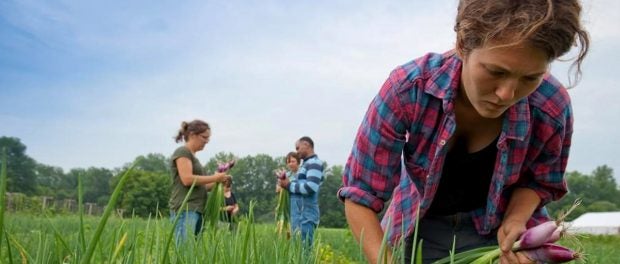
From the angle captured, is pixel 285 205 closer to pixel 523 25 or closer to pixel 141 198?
pixel 523 25

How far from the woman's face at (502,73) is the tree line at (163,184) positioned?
0.43 meters

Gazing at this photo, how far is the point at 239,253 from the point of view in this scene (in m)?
1.27

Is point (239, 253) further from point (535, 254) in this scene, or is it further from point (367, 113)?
point (535, 254)

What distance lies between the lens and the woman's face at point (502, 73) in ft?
3.84

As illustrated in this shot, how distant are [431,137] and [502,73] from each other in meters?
0.38

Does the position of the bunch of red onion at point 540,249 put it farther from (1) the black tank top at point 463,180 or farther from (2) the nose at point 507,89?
(1) the black tank top at point 463,180

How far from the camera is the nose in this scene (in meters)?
1.18

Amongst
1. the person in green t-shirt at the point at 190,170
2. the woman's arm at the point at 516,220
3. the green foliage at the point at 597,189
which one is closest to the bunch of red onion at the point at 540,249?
the woman's arm at the point at 516,220

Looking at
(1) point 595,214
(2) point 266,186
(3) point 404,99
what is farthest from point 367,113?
(1) point 595,214

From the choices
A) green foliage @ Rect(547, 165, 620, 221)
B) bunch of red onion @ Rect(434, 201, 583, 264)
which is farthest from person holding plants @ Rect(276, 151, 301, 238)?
green foliage @ Rect(547, 165, 620, 221)

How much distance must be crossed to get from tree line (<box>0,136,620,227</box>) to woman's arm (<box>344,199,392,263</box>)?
0.25m

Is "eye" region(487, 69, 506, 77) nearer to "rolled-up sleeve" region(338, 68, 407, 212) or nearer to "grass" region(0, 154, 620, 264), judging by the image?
"rolled-up sleeve" region(338, 68, 407, 212)

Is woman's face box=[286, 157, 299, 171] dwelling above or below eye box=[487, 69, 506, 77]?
above

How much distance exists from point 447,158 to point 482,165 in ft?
0.32
